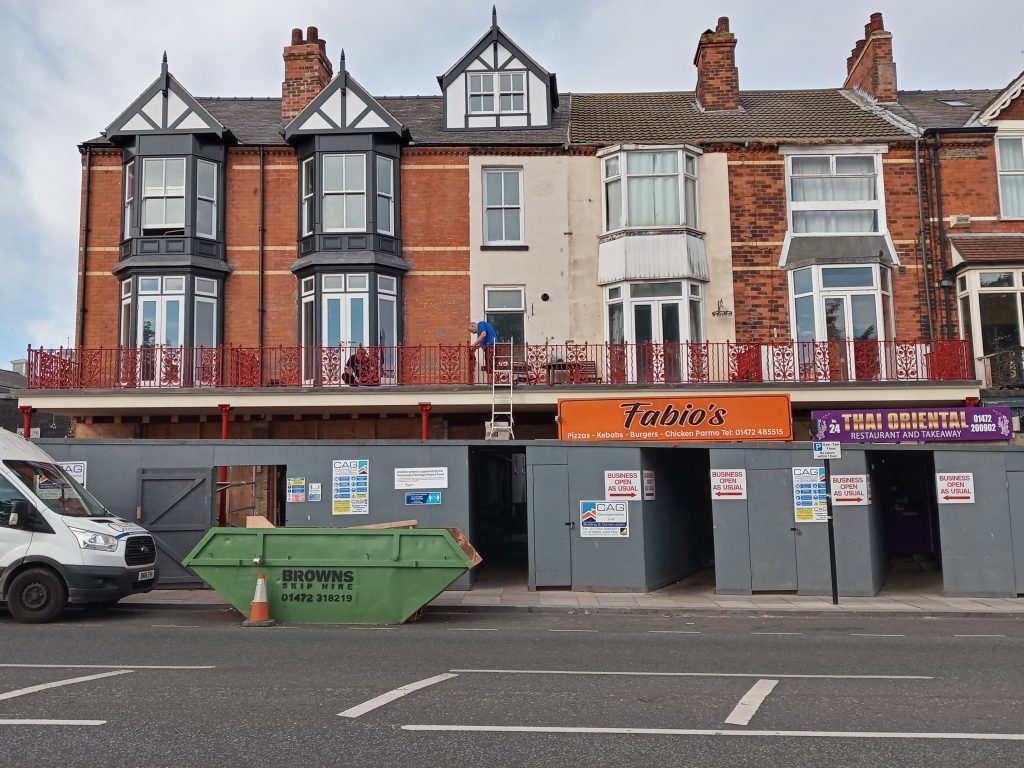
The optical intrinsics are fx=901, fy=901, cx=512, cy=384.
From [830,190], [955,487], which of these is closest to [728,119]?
[830,190]

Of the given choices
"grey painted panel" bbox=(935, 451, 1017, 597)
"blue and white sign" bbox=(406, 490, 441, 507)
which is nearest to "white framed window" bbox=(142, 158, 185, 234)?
"blue and white sign" bbox=(406, 490, 441, 507)

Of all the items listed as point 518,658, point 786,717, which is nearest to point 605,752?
point 786,717

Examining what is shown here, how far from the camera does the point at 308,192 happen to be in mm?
21516

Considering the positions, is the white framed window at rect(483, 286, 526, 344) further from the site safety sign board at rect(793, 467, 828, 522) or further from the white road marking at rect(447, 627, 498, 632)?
the white road marking at rect(447, 627, 498, 632)

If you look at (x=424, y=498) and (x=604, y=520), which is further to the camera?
(x=424, y=498)

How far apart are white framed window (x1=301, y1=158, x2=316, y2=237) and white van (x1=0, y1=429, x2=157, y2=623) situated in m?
10.2

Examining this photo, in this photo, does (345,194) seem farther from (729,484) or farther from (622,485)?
(729,484)

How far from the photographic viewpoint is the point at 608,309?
833 inches

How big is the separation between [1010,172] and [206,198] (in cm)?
1915

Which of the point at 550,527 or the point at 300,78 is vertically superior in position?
the point at 300,78

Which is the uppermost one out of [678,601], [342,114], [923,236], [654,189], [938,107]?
[938,107]

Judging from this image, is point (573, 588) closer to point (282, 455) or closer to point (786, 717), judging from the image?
point (282, 455)

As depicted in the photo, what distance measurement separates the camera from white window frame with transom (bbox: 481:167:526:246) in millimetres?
21656

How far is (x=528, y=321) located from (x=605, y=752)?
52.8ft
